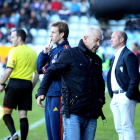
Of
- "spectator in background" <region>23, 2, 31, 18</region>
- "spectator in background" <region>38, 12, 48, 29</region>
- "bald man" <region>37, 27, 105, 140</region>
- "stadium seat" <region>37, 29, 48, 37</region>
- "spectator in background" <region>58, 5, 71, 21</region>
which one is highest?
"spectator in background" <region>23, 2, 31, 18</region>

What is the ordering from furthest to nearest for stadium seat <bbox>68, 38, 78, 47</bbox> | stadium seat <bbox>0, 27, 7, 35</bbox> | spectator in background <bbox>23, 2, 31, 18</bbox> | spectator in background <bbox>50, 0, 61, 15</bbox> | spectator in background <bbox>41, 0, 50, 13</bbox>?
1. spectator in background <bbox>41, 0, 50, 13</bbox>
2. spectator in background <bbox>50, 0, 61, 15</bbox>
3. spectator in background <bbox>23, 2, 31, 18</bbox>
4. stadium seat <bbox>0, 27, 7, 35</bbox>
5. stadium seat <bbox>68, 38, 78, 47</bbox>

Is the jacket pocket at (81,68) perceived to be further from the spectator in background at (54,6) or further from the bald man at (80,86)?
the spectator in background at (54,6)

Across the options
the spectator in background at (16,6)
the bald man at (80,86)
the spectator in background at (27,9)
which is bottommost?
the bald man at (80,86)

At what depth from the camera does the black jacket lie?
2965 millimetres

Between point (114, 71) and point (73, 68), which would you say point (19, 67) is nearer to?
point (114, 71)

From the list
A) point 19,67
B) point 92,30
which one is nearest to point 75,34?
point 19,67

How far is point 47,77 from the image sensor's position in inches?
119

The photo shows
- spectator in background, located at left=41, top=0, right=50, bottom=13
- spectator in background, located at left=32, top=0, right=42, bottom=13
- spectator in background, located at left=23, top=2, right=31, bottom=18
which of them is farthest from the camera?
spectator in background, located at left=32, top=0, right=42, bottom=13

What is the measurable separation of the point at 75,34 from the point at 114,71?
719 inches

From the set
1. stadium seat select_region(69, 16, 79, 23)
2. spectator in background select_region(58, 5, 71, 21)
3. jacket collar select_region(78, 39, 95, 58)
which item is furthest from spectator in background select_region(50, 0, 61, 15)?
jacket collar select_region(78, 39, 95, 58)

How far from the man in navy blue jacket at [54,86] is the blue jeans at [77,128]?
535 mm

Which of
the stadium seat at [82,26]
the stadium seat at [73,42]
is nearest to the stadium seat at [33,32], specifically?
the stadium seat at [73,42]

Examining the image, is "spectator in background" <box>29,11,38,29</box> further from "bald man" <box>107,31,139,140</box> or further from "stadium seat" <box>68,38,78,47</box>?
"bald man" <box>107,31,139,140</box>

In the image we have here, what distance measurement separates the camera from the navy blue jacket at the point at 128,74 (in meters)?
4.02
